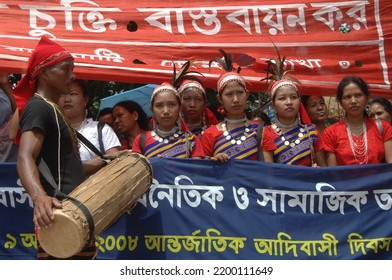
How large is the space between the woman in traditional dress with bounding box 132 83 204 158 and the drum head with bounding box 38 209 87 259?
1735mm

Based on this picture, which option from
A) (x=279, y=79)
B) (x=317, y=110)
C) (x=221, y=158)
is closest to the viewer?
(x=221, y=158)

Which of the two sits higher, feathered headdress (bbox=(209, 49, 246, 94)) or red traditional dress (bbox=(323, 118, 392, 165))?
feathered headdress (bbox=(209, 49, 246, 94))

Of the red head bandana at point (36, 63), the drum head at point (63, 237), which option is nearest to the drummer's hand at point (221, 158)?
the red head bandana at point (36, 63)

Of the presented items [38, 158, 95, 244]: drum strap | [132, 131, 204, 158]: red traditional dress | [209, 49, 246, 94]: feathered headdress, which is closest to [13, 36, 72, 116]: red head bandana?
[38, 158, 95, 244]: drum strap

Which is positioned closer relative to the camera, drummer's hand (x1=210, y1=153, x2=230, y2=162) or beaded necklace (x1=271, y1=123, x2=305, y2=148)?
drummer's hand (x1=210, y1=153, x2=230, y2=162)

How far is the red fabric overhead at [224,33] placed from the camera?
6703mm

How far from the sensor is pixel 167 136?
19.2 feet

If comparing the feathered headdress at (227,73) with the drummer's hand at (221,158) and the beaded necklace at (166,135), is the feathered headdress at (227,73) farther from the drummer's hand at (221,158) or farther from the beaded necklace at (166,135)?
the drummer's hand at (221,158)

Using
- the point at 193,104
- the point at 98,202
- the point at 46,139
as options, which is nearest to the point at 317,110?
the point at 193,104

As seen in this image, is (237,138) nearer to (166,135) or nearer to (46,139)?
(166,135)

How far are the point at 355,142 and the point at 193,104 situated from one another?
1.43 metres

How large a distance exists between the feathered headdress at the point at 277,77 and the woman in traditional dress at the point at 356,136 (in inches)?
18.1

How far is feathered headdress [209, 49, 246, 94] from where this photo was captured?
6008 mm

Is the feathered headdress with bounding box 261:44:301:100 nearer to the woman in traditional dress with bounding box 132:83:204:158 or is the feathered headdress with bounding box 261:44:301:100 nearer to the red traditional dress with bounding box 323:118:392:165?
the red traditional dress with bounding box 323:118:392:165
